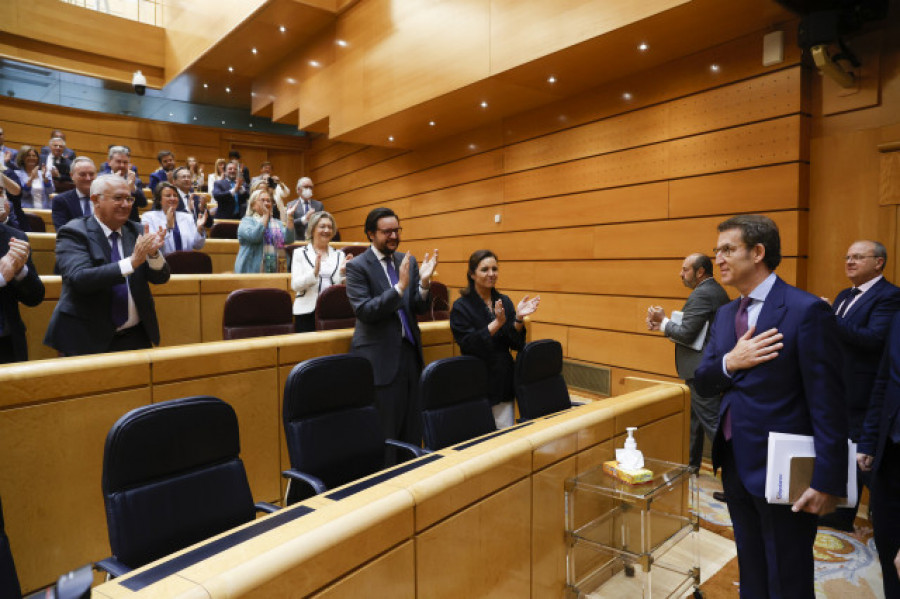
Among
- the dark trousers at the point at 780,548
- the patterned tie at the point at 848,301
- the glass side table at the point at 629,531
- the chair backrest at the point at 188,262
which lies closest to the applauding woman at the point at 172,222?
the chair backrest at the point at 188,262

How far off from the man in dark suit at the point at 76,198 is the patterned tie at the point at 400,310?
1.98 metres

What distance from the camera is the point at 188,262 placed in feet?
13.9

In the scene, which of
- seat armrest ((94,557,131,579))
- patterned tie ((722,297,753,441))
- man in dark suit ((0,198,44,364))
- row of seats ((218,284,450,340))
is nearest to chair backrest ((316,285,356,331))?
row of seats ((218,284,450,340))

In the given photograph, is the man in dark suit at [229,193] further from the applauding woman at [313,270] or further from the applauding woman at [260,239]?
the applauding woman at [313,270]

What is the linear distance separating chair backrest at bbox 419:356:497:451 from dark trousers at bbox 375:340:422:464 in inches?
10.7

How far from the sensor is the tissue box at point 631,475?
77.3 inches

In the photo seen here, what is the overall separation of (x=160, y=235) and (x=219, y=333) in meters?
1.57

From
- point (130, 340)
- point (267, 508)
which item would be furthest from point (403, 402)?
point (130, 340)

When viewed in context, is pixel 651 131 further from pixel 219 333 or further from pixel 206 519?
Result: pixel 206 519

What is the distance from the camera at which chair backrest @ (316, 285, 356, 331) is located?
347 cm

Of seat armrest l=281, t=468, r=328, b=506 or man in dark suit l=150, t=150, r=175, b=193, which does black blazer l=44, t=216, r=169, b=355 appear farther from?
man in dark suit l=150, t=150, r=175, b=193

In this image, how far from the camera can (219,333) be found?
3879 mm

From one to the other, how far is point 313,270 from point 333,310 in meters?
0.29

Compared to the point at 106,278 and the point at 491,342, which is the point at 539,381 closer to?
the point at 491,342
